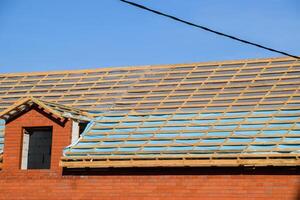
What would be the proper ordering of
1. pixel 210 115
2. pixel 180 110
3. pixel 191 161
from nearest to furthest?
pixel 191 161 < pixel 210 115 < pixel 180 110

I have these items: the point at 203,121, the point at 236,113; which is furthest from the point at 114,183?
the point at 236,113

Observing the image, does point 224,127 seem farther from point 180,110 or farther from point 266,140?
point 180,110

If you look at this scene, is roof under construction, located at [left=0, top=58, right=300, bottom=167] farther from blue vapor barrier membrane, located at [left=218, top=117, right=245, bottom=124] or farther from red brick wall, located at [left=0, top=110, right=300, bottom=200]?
red brick wall, located at [left=0, top=110, right=300, bottom=200]

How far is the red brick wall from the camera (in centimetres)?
1761

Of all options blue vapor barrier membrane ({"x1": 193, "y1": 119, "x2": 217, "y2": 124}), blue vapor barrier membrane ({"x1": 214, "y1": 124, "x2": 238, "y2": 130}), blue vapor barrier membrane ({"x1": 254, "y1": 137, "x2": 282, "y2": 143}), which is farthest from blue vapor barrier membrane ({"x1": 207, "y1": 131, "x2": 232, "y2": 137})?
blue vapor barrier membrane ({"x1": 254, "y1": 137, "x2": 282, "y2": 143})

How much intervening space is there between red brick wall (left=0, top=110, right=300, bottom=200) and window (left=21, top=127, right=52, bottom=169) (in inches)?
14.5

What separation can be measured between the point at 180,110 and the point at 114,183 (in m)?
3.57

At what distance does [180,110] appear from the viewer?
68.8 ft

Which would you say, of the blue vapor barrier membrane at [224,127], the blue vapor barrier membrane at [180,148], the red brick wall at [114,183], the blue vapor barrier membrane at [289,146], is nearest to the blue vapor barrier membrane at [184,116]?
the blue vapor barrier membrane at [224,127]

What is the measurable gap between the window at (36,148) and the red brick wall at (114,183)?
1.21 ft

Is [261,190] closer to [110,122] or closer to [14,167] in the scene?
[110,122]

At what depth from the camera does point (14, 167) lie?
66.5ft

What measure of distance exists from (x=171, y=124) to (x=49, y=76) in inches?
292

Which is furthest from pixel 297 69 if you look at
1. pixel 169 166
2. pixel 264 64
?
pixel 169 166
